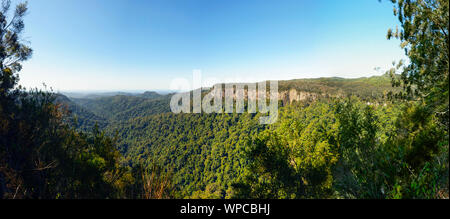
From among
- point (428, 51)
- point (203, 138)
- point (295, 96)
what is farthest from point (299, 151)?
point (295, 96)

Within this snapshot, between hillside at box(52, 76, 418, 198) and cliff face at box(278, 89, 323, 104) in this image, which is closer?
hillside at box(52, 76, 418, 198)

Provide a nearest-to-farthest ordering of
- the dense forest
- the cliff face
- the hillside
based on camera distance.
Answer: the dense forest
the hillside
the cliff face

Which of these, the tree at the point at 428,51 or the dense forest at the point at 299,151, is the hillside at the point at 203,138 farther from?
the tree at the point at 428,51

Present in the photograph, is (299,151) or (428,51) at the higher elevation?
(428,51)

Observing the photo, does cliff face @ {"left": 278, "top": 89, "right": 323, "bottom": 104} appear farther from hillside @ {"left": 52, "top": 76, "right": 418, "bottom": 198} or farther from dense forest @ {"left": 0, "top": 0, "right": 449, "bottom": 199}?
dense forest @ {"left": 0, "top": 0, "right": 449, "bottom": 199}

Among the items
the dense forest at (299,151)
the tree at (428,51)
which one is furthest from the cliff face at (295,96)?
the tree at (428,51)

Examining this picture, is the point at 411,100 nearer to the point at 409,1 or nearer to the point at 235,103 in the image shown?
the point at 409,1

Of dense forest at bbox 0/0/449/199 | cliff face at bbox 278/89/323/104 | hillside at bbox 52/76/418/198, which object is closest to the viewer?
dense forest at bbox 0/0/449/199

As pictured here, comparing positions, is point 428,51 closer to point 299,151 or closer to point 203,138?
point 299,151

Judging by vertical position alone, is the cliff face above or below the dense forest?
above

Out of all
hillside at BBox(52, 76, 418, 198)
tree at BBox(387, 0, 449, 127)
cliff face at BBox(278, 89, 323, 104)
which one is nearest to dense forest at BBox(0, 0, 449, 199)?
tree at BBox(387, 0, 449, 127)
